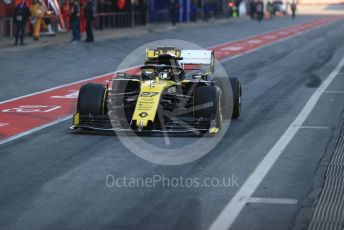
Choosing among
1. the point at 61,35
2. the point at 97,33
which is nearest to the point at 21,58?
the point at 61,35

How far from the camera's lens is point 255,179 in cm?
1060

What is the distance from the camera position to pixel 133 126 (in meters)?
13.3

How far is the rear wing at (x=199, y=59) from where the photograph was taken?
1552cm

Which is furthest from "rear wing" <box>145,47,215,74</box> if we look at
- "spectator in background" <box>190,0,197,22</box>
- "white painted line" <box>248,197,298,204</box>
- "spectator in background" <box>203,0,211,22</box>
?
"spectator in background" <box>203,0,211,22</box>

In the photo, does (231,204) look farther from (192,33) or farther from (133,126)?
(192,33)

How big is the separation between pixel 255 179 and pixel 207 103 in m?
3.25

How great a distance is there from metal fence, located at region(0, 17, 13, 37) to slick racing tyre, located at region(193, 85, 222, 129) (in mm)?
25264

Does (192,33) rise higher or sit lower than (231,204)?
lower

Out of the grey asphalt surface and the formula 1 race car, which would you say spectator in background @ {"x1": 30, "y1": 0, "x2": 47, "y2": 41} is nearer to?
the grey asphalt surface

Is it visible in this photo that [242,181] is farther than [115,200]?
Yes

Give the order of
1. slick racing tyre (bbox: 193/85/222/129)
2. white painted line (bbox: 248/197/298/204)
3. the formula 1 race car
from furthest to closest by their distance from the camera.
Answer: slick racing tyre (bbox: 193/85/222/129) → the formula 1 race car → white painted line (bbox: 248/197/298/204)

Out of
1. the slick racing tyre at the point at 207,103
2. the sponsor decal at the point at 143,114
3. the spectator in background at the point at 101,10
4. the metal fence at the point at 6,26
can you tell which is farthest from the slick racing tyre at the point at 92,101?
the spectator in background at the point at 101,10

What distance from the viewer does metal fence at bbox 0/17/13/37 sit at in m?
37.9

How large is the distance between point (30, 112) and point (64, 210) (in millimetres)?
8081
